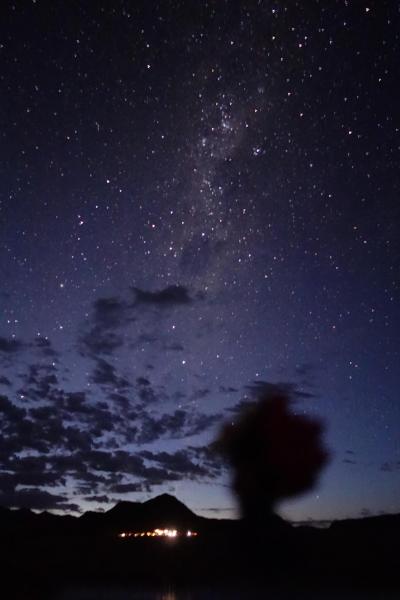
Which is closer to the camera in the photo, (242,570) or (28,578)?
(28,578)

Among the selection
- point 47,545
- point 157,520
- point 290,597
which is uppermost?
point 157,520

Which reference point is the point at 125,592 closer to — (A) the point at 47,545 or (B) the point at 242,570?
(B) the point at 242,570

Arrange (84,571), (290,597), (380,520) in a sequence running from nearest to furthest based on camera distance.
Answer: (290,597) → (84,571) → (380,520)

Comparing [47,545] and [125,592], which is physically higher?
[47,545]

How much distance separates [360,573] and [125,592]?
83.4ft

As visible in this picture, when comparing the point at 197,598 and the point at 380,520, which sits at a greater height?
the point at 380,520

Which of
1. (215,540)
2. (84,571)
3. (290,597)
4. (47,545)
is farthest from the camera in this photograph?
(215,540)

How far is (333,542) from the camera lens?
233ft

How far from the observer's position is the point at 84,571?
133ft

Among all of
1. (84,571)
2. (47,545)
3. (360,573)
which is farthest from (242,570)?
(47,545)

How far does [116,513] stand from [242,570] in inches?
6439

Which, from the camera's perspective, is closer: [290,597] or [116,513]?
[290,597]

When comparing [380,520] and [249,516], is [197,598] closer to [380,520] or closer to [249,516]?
[249,516]


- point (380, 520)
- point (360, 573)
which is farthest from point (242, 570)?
point (380, 520)
